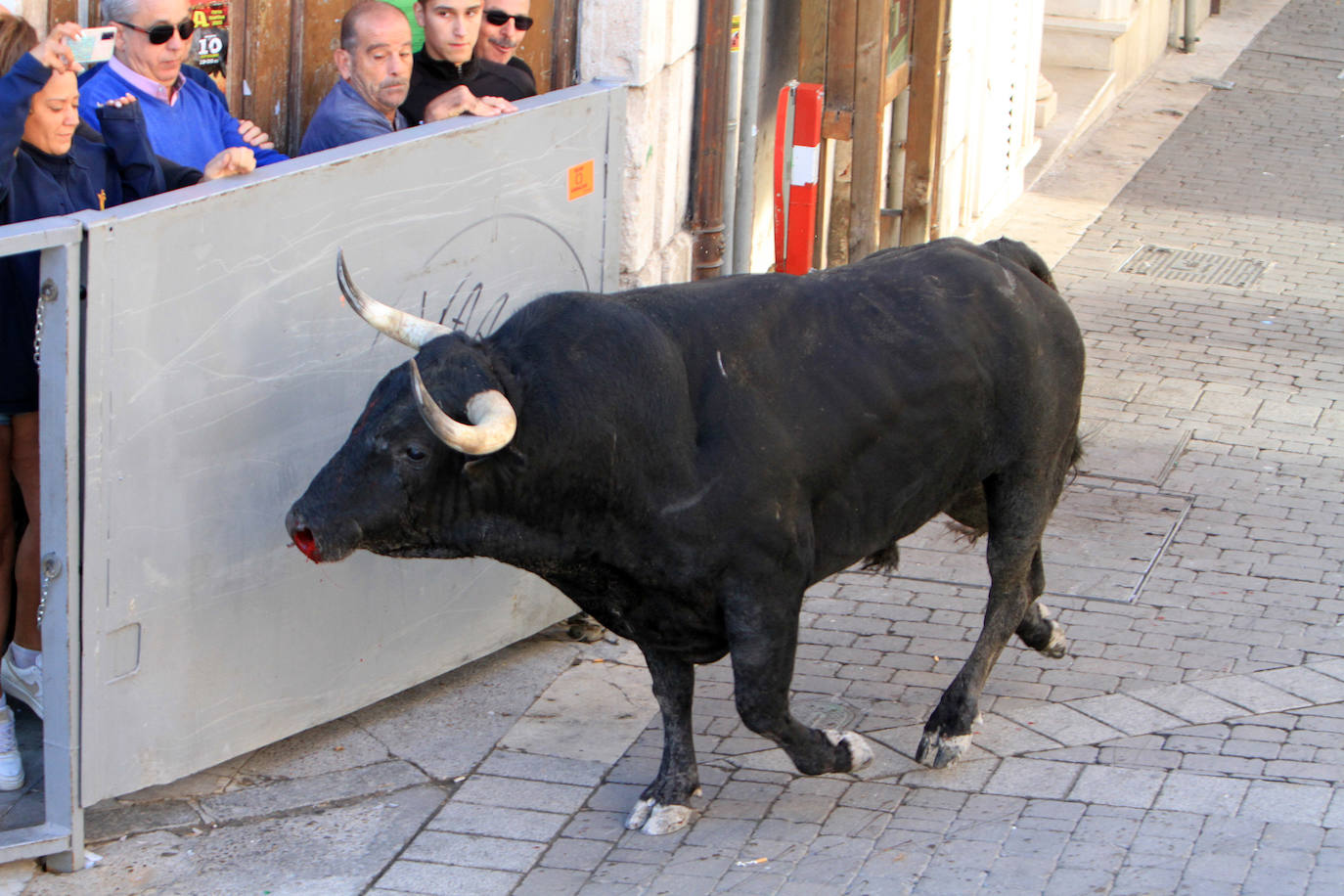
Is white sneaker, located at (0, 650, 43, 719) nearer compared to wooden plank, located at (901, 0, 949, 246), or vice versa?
white sneaker, located at (0, 650, 43, 719)

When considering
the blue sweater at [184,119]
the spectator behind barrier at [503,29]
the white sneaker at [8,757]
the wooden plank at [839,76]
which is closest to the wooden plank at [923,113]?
the wooden plank at [839,76]

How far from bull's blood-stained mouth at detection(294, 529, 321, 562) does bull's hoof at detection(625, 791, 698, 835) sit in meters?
1.25

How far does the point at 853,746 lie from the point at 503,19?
2965 mm


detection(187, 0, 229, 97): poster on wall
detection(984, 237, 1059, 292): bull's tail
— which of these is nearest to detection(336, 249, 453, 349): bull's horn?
detection(187, 0, 229, 97): poster on wall

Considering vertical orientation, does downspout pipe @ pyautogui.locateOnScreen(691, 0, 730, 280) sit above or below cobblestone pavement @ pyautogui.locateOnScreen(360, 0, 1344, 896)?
above

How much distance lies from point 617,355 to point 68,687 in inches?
66.9

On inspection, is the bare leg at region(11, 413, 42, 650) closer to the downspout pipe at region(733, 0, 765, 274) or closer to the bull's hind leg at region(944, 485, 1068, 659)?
the bull's hind leg at region(944, 485, 1068, 659)

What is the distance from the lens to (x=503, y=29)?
6.32 meters

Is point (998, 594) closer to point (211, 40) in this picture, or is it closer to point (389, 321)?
point (389, 321)

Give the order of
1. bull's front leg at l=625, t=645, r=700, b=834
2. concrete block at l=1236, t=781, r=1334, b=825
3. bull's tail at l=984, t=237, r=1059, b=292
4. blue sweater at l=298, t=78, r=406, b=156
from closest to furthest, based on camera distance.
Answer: concrete block at l=1236, t=781, r=1334, b=825
bull's front leg at l=625, t=645, r=700, b=834
bull's tail at l=984, t=237, r=1059, b=292
blue sweater at l=298, t=78, r=406, b=156

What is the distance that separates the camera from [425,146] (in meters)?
5.32

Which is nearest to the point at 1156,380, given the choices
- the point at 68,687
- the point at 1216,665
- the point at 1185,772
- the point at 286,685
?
the point at 1216,665

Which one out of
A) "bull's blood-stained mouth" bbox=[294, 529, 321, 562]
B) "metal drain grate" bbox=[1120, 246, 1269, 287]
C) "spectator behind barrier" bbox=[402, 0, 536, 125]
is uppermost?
"spectator behind barrier" bbox=[402, 0, 536, 125]

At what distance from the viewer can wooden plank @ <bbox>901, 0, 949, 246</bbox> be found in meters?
9.48
